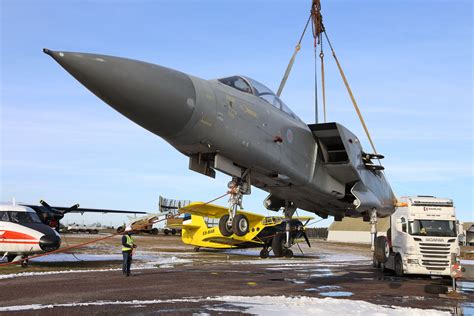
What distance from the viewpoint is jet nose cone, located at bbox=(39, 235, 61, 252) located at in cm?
1838

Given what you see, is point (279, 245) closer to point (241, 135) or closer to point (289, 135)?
point (289, 135)

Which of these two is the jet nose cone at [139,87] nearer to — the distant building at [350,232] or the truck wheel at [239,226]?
the truck wheel at [239,226]

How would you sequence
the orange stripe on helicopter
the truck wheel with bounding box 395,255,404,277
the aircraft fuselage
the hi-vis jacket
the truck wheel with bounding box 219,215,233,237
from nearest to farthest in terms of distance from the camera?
the aircraft fuselage, the truck wheel with bounding box 219,215,233,237, the hi-vis jacket, the truck wheel with bounding box 395,255,404,277, the orange stripe on helicopter

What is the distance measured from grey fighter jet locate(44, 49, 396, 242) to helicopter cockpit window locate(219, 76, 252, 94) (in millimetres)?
25

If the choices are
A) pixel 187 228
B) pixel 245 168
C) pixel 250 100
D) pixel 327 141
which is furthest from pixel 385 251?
pixel 187 228

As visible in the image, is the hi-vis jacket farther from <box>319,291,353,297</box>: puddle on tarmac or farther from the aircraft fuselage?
<box>319,291,353,297</box>: puddle on tarmac

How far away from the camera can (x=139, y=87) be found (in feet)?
21.9

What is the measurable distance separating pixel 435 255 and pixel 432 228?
105 centimetres

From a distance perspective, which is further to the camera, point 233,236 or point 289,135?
point 233,236

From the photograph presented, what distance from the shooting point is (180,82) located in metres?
7.31

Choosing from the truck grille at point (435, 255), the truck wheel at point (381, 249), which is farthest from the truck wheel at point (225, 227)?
the truck grille at point (435, 255)

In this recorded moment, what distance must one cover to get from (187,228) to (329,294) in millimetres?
22302

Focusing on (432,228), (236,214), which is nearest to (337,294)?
(236,214)

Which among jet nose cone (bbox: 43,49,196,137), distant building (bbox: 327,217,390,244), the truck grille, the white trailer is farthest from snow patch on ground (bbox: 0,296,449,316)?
distant building (bbox: 327,217,390,244)
